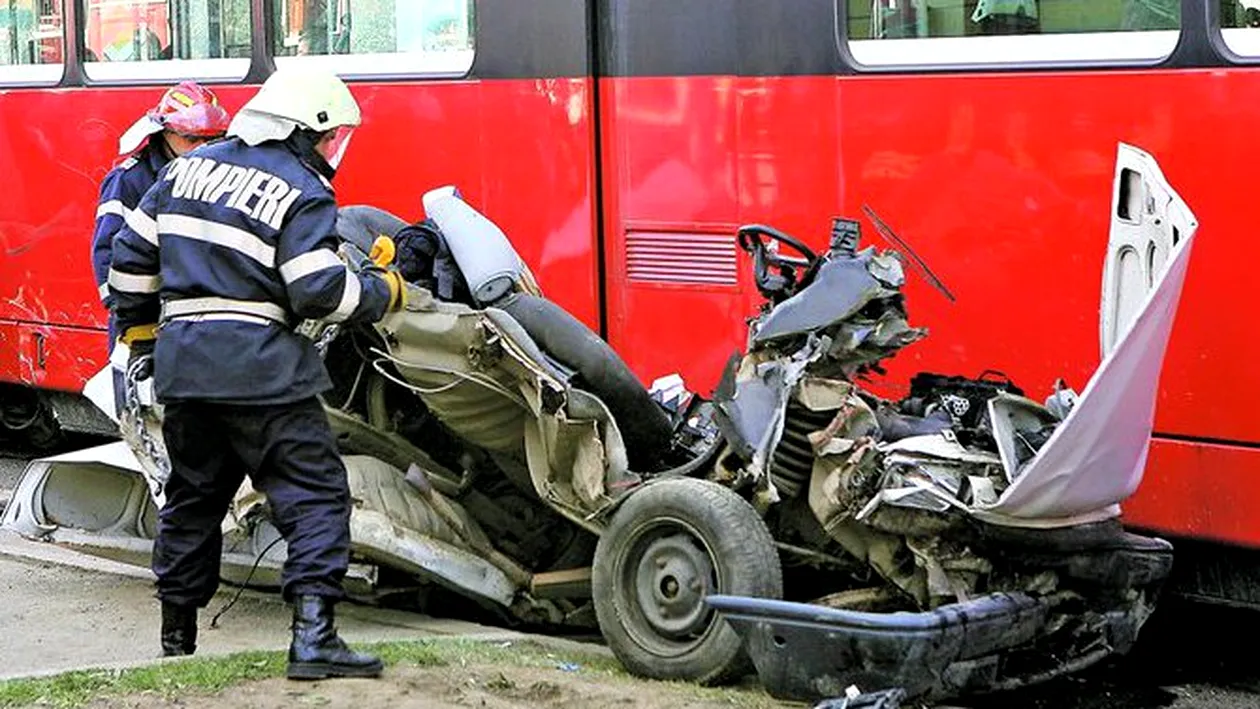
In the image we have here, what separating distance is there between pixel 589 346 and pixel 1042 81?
1639mm

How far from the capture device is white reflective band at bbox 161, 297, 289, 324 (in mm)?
5660

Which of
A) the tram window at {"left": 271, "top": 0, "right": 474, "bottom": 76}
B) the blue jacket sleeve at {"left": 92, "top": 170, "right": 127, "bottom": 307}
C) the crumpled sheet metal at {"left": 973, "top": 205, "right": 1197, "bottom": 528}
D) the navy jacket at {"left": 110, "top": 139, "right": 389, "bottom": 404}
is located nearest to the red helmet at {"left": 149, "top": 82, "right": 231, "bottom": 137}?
the blue jacket sleeve at {"left": 92, "top": 170, "right": 127, "bottom": 307}

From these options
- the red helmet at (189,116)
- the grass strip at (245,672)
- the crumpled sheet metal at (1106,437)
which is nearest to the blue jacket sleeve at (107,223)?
the red helmet at (189,116)

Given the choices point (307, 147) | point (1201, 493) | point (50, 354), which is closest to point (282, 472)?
point (307, 147)

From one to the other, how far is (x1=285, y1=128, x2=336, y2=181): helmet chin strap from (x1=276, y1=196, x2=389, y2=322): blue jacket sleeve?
0.21 m

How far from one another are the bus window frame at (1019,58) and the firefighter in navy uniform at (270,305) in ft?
5.98

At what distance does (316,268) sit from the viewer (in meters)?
5.59

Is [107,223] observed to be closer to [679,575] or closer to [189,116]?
[189,116]

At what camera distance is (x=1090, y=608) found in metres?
5.84

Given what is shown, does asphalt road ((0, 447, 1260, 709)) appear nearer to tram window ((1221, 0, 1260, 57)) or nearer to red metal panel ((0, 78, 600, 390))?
tram window ((1221, 0, 1260, 57))

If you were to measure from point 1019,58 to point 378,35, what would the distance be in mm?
3060

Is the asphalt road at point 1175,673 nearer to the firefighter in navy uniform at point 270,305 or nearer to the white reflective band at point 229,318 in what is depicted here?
the firefighter in navy uniform at point 270,305

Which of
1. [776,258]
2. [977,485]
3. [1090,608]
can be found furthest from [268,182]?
[1090,608]

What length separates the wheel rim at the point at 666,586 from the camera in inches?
228
